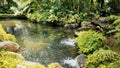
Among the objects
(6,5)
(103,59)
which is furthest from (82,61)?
(6,5)

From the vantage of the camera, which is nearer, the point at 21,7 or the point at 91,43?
the point at 91,43

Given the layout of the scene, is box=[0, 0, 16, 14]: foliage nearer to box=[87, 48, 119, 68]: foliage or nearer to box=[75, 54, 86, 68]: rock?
box=[75, 54, 86, 68]: rock

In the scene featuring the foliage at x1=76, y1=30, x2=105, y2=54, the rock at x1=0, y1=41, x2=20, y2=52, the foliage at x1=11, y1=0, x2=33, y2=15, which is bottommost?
the foliage at x1=11, y1=0, x2=33, y2=15

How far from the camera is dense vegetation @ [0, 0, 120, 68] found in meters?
10.7

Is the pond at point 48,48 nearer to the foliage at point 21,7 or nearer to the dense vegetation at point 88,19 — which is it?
the dense vegetation at point 88,19

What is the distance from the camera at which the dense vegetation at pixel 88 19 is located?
35.0 ft

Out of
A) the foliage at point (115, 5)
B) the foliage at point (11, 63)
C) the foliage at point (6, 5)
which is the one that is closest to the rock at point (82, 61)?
the foliage at point (11, 63)

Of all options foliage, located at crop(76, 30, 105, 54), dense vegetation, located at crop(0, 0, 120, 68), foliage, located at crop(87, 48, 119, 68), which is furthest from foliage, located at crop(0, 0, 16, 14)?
Answer: foliage, located at crop(87, 48, 119, 68)

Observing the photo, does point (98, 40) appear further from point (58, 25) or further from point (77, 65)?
point (58, 25)

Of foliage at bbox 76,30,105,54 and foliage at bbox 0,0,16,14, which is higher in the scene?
foliage at bbox 76,30,105,54

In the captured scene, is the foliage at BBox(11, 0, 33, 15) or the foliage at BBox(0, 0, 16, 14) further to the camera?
the foliage at BBox(0, 0, 16, 14)

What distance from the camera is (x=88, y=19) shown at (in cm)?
2481

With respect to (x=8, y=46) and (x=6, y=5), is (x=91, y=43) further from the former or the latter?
(x=6, y=5)

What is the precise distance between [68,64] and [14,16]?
80.6ft
